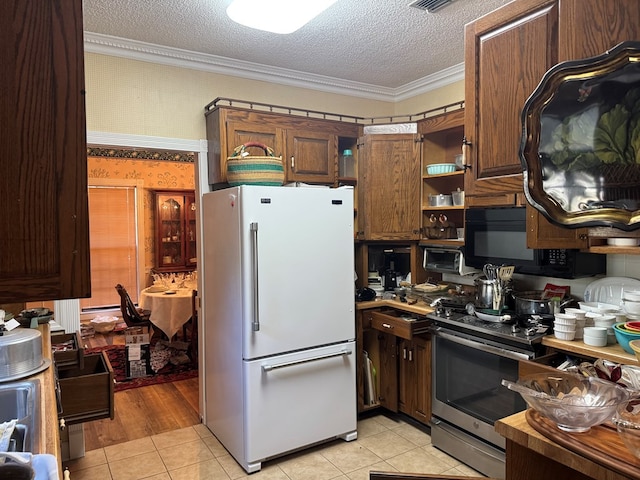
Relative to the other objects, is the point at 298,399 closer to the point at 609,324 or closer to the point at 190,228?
the point at 609,324

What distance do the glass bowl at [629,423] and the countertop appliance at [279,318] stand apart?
1.93m

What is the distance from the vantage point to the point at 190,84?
10.5 feet

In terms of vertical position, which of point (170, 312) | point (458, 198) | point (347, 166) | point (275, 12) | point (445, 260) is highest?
point (275, 12)

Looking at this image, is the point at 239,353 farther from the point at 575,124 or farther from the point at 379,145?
the point at 575,124

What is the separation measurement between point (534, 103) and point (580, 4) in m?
0.45

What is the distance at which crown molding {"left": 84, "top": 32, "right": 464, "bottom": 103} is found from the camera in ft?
9.57

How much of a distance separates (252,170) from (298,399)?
147cm

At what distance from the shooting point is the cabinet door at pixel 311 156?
10.8ft

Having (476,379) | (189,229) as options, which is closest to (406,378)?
(476,379)

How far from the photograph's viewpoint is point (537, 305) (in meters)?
2.52

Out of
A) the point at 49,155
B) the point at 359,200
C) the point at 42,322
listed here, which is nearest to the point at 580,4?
the point at 49,155

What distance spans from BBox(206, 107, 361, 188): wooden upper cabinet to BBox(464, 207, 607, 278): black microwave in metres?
1.18

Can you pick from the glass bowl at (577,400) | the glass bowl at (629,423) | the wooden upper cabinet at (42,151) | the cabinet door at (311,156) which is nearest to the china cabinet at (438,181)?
the cabinet door at (311,156)

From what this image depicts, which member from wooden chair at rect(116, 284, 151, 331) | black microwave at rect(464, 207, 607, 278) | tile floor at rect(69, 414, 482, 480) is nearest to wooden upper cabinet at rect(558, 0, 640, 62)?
black microwave at rect(464, 207, 607, 278)
